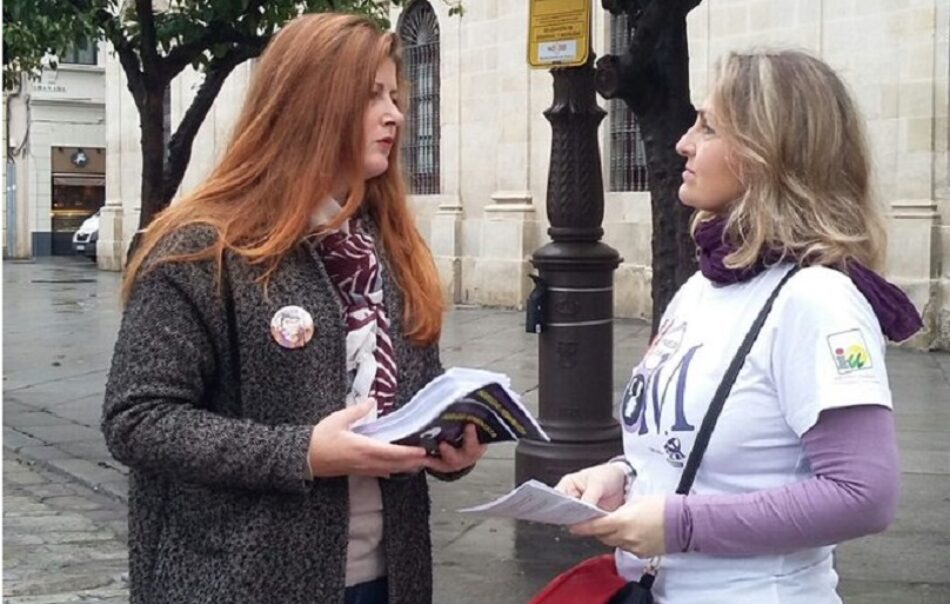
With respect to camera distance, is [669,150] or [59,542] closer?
[669,150]

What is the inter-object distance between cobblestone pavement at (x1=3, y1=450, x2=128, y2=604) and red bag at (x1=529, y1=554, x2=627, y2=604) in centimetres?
375

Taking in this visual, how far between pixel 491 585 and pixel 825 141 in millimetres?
3773

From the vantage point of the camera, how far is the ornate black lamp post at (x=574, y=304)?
23.1 feet

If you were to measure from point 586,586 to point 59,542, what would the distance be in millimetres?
4890

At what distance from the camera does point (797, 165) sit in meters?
2.23

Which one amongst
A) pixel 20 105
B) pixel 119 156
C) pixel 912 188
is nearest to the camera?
pixel 912 188

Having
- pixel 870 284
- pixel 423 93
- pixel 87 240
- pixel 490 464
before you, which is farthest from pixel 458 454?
pixel 87 240

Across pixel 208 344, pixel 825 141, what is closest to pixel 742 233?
pixel 825 141

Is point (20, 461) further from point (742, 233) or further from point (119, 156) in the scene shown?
point (119, 156)

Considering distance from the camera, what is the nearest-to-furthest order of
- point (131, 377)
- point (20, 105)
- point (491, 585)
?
point (131, 377)
point (491, 585)
point (20, 105)

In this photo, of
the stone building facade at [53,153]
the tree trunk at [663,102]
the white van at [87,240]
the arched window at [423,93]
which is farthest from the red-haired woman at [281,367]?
the stone building facade at [53,153]

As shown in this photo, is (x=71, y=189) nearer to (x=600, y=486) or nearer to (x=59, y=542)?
(x=59, y=542)

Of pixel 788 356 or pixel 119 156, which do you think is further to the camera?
pixel 119 156

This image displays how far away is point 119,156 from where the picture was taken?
29.5m
